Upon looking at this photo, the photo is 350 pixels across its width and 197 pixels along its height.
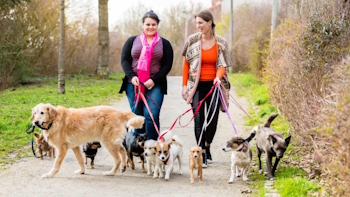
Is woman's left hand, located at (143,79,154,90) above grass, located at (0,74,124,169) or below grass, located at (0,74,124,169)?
above

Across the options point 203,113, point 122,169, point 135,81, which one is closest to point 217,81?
point 203,113

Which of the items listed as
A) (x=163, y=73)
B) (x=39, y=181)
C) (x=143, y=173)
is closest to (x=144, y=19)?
(x=163, y=73)

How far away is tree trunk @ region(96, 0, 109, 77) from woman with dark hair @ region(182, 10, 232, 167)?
54.6 feet

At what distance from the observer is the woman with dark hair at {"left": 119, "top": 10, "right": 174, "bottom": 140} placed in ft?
23.0

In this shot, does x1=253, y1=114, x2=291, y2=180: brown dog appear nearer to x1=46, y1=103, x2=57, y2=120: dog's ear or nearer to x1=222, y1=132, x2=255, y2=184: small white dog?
x1=222, y1=132, x2=255, y2=184: small white dog

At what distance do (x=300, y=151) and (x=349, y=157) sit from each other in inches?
140

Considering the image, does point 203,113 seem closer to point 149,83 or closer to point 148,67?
point 149,83

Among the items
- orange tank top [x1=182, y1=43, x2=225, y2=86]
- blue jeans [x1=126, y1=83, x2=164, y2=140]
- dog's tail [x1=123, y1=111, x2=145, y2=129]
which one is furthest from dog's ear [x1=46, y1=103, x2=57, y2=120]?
orange tank top [x1=182, y1=43, x2=225, y2=86]

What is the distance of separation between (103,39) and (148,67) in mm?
17101

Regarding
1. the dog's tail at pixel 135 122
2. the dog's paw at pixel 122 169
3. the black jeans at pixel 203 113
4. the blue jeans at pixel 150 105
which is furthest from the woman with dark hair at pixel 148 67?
the dog's paw at pixel 122 169

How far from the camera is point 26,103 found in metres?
14.4

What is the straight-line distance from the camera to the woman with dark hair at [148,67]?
7.00m

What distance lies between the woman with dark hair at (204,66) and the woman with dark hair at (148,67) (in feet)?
1.17

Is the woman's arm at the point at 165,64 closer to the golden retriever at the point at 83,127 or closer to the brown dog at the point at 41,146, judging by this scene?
the golden retriever at the point at 83,127
